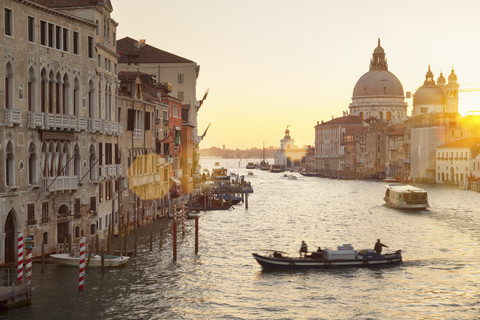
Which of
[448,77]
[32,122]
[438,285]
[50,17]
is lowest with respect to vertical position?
[438,285]

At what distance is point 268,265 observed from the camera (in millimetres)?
31469

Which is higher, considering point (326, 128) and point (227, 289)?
point (326, 128)

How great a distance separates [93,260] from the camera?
96.2 ft

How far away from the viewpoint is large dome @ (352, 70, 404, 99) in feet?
617

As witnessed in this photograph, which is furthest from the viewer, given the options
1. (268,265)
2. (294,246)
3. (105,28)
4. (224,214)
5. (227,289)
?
(224,214)

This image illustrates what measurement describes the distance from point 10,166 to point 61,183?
319 centimetres

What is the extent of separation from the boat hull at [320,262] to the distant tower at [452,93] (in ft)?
455

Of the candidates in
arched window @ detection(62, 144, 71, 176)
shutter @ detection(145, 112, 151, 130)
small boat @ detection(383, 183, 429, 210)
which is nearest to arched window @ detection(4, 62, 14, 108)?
arched window @ detection(62, 144, 71, 176)

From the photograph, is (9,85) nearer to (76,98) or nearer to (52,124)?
(52,124)

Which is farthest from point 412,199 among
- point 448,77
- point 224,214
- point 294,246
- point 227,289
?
point 448,77

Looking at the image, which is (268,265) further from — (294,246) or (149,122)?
(149,122)

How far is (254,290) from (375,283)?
5.15m

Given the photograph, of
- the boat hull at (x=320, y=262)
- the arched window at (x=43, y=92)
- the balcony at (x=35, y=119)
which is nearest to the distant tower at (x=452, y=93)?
the boat hull at (x=320, y=262)

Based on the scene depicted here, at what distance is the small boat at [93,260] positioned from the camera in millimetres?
28781
